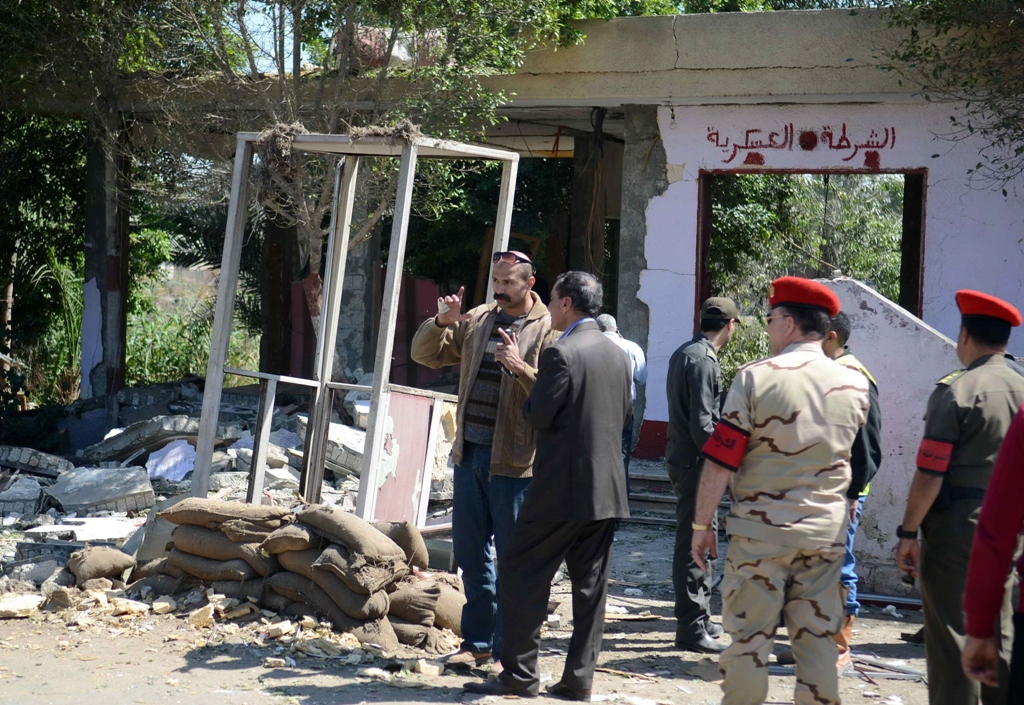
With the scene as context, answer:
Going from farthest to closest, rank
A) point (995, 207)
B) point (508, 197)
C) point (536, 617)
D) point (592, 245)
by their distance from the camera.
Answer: point (592, 245), point (995, 207), point (508, 197), point (536, 617)

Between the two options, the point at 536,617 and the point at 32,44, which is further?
the point at 32,44

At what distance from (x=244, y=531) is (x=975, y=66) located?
6.94 metres

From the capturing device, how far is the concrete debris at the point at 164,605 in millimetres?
5324

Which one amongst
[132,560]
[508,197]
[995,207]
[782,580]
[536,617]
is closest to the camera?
[782,580]

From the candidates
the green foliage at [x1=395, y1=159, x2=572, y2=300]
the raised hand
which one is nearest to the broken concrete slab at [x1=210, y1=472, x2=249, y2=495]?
the raised hand

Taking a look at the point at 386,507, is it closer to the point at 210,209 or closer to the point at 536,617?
the point at 536,617

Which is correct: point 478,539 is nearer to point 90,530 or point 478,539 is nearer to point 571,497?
point 571,497

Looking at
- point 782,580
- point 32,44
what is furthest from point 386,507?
point 32,44

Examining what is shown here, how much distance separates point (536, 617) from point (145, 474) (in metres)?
4.82

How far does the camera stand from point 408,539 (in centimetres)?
553

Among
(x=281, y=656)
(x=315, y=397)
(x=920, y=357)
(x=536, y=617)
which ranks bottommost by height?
(x=281, y=656)

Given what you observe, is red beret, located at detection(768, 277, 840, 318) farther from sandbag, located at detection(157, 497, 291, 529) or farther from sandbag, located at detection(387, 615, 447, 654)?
sandbag, located at detection(157, 497, 291, 529)

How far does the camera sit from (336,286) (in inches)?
251

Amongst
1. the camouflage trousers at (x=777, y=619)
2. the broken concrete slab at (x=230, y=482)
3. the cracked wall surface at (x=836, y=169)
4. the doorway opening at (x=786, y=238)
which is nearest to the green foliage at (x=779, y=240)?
the doorway opening at (x=786, y=238)
